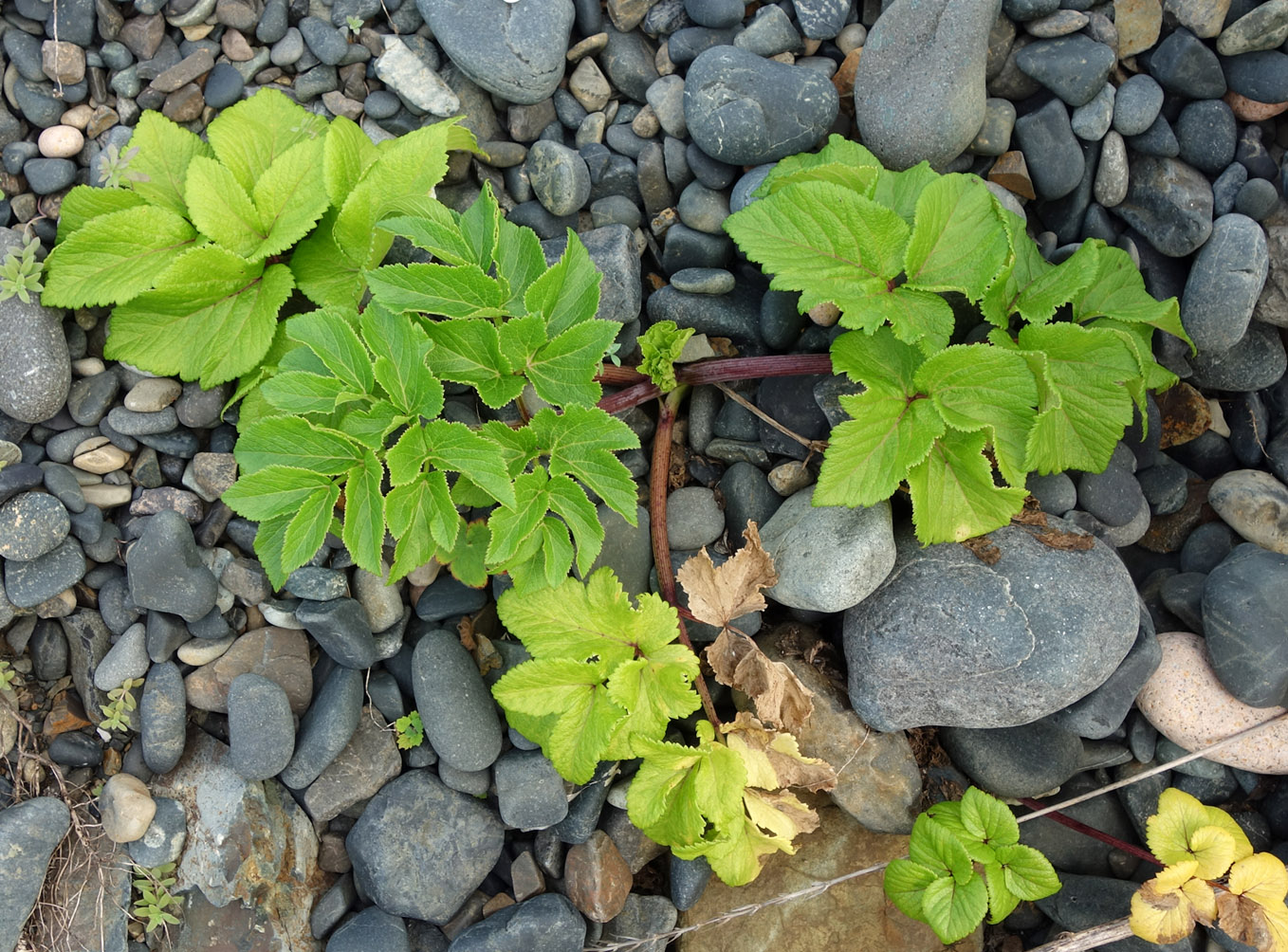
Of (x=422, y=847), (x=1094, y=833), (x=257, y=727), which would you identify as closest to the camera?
(x=257, y=727)

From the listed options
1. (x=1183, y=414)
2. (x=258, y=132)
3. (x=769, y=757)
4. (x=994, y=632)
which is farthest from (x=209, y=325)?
(x=1183, y=414)

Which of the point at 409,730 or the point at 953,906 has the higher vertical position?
the point at 953,906

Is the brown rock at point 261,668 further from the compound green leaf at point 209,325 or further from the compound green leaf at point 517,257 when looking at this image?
the compound green leaf at point 517,257

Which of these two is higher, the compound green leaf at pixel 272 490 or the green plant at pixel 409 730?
the compound green leaf at pixel 272 490

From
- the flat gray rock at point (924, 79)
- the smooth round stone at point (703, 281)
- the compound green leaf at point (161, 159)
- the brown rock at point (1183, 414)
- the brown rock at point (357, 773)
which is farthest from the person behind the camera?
the brown rock at point (1183, 414)

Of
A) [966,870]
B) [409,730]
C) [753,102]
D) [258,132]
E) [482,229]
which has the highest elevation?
[753,102]

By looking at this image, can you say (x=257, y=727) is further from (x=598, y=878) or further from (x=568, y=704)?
(x=598, y=878)

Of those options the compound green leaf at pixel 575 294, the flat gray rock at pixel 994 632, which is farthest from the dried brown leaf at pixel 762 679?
the compound green leaf at pixel 575 294
